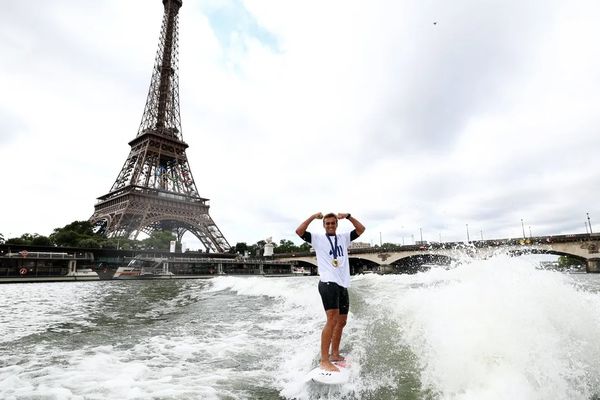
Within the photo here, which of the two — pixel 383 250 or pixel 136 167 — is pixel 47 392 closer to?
pixel 136 167

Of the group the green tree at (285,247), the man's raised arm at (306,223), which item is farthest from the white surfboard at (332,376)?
the green tree at (285,247)

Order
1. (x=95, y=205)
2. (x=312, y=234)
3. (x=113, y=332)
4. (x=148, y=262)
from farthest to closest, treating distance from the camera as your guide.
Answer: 1. (x=95, y=205)
2. (x=148, y=262)
3. (x=113, y=332)
4. (x=312, y=234)

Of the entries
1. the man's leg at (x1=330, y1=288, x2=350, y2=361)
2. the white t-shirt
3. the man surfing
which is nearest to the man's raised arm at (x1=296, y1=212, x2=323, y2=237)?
the man surfing

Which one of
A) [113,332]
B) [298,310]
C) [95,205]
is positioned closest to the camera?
[113,332]

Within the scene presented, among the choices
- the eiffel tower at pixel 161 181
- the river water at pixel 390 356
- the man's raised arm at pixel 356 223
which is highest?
the eiffel tower at pixel 161 181

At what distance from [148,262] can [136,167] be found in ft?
59.1

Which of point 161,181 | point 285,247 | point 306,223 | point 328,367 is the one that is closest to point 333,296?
point 328,367

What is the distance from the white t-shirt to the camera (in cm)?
477

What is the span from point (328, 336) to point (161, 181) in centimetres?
7450

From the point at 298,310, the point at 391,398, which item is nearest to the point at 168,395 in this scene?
the point at 391,398

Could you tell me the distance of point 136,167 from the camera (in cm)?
6378

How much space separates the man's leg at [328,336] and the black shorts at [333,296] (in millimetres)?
81

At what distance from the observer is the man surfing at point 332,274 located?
459 centimetres

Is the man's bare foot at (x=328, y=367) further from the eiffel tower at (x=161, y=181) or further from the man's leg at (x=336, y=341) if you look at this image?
the eiffel tower at (x=161, y=181)
